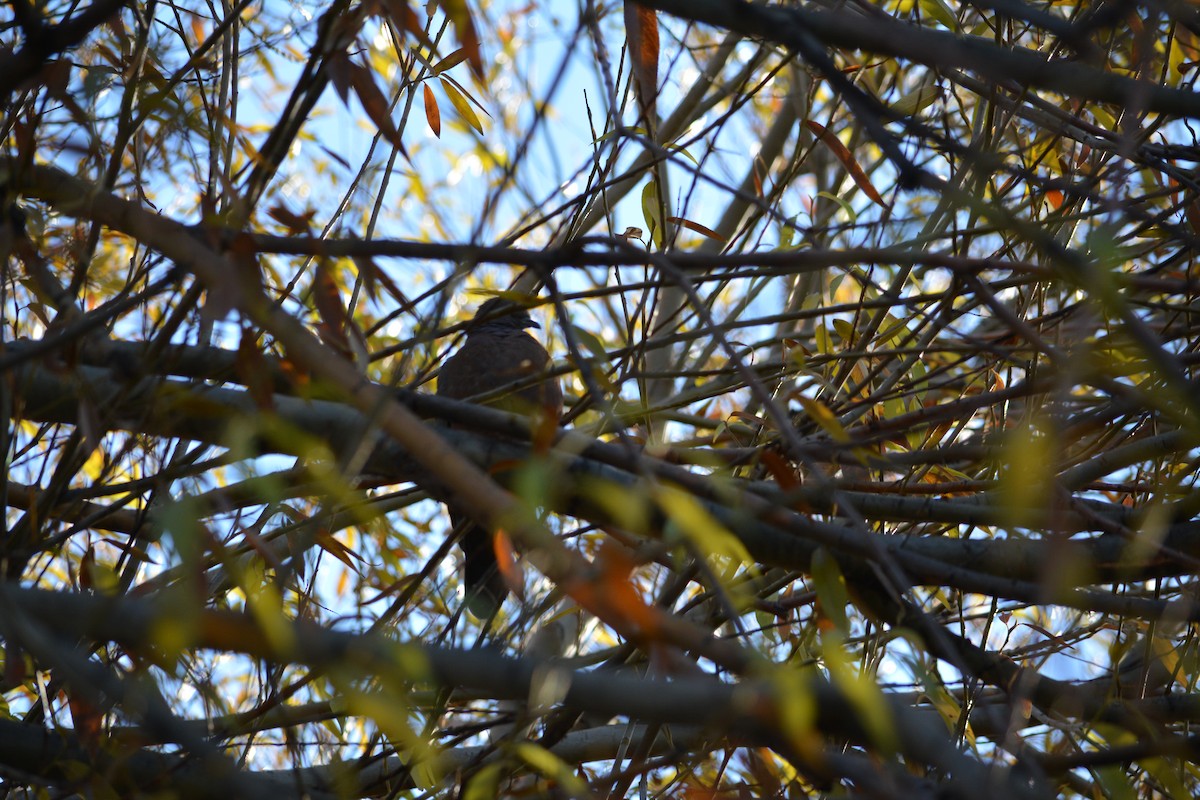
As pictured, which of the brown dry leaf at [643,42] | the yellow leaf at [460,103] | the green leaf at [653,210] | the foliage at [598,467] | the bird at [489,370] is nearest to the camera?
the foliage at [598,467]

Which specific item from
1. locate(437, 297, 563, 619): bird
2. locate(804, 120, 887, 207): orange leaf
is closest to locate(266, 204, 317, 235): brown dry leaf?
locate(804, 120, 887, 207): orange leaf

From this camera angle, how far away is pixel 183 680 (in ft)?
5.92

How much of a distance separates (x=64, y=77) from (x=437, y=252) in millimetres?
770

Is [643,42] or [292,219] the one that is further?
[643,42]

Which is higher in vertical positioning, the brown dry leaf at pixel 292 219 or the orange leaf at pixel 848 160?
the orange leaf at pixel 848 160

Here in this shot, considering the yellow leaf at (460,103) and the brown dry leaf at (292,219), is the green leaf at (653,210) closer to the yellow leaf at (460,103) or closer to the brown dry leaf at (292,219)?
the yellow leaf at (460,103)

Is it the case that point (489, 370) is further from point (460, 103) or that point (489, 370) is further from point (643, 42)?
point (643, 42)

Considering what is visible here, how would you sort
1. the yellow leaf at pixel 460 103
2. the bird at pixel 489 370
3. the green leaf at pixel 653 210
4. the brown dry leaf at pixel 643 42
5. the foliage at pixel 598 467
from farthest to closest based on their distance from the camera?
the bird at pixel 489 370 < the green leaf at pixel 653 210 < the yellow leaf at pixel 460 103 < the brown dry leaf at pixel 643 42 < the foliage at pixel 598 467

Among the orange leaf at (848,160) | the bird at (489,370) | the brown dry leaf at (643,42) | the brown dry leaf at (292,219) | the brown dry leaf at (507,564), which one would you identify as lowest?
the brown dry leaf at (507,564)

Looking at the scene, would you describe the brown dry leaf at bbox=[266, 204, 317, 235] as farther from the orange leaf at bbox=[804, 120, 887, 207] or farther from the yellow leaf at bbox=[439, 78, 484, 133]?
the orange leaf at bbox=[804, 120, 887, 207]

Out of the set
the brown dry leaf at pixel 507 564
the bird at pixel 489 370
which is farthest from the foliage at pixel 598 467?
the bird at pixel 489 370

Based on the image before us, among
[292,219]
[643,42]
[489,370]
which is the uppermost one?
[489,370]

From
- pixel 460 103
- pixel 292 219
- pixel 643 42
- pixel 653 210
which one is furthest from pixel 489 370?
pixel 292 219

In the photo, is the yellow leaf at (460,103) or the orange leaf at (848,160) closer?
the yellow leaf at (460,103)
